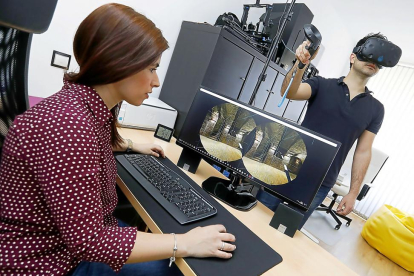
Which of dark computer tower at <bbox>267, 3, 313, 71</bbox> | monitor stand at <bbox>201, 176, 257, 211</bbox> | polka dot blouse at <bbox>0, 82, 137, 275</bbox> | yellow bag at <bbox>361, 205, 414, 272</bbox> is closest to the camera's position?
polka dot blouse at <bbox>0, 82, 137, 275</bbox>

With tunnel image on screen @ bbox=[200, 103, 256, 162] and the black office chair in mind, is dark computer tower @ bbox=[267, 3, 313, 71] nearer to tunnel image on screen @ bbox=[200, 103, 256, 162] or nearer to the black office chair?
tunnel image on screen @ bbox=[200, 103, 256, 162]

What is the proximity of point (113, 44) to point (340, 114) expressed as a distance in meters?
1.34

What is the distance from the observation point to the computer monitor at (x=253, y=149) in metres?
0.93

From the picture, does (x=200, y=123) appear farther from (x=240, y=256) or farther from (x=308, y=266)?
(x=308, y=266)

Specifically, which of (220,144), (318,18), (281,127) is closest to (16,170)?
A: (220,144)

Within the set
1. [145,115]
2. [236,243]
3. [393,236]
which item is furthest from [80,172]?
[393,236]

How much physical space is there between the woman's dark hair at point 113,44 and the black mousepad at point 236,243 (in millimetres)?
434

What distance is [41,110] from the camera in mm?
547

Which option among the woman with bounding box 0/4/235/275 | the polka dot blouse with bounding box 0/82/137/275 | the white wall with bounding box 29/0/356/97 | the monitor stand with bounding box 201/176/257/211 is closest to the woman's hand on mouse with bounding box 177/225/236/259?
the woman with bounding box 0/4/235/275

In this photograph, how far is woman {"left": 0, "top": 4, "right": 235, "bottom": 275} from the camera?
52 cm

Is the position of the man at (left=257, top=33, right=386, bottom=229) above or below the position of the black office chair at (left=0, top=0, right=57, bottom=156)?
above

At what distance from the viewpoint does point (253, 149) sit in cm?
103

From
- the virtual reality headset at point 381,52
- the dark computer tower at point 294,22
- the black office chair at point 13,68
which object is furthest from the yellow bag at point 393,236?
the black office chair at point 13,68

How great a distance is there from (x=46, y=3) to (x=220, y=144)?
785 millimetres
